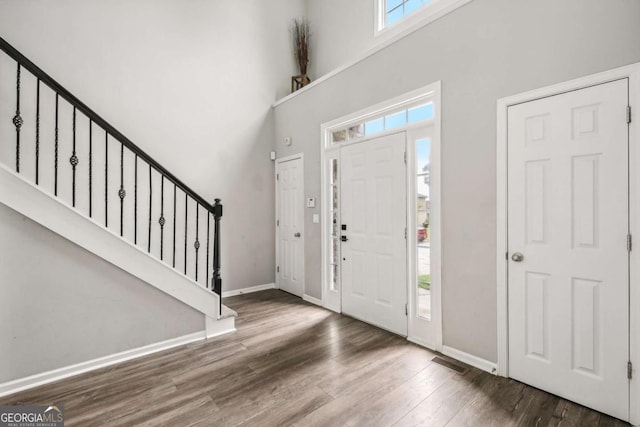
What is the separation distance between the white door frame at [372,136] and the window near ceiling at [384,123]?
5 centimetres

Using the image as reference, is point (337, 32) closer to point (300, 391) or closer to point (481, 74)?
point (481, 74)

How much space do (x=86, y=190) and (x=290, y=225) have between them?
8.65 ft

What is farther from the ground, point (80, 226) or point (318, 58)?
point (318, 58)

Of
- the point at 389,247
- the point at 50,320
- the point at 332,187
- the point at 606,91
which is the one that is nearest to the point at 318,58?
the point at 332,187

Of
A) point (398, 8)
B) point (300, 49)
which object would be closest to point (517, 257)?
point (398, 8)

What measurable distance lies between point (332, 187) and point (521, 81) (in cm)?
227

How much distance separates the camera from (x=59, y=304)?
232 cm

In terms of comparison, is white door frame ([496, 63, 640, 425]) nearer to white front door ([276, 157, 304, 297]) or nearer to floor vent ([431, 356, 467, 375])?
floor vent ([431, 356, 467, 375])

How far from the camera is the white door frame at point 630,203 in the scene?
175 cm

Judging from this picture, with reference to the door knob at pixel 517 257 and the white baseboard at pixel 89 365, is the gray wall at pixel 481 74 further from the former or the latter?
the white baseboard at pixel 89 365

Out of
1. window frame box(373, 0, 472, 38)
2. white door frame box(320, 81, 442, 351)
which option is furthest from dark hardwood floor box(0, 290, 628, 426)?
window frame box(373, 0, 472, 38)

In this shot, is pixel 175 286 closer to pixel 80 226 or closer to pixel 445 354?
pixel 80 226

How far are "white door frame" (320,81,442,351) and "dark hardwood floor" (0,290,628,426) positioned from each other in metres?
0.57

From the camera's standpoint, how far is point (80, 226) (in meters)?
2.30
